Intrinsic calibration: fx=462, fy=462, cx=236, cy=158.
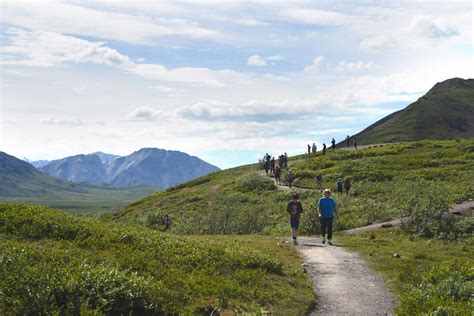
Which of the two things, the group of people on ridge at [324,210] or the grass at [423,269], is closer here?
the grass at [423,269]

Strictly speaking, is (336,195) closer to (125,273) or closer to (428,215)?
(428,215)

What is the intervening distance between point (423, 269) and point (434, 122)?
160992 millimetres

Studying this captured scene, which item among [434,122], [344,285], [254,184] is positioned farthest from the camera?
[434,122]

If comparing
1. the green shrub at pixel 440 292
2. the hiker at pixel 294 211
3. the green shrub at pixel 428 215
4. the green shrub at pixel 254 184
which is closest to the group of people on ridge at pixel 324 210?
the hiker at pixel 294 211

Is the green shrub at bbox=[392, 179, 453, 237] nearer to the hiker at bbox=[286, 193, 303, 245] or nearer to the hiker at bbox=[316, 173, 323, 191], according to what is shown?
the hiker at bbox=[286, 193, 303, 245]

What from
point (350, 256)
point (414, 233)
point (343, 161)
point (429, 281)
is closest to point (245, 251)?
point (350, 256)

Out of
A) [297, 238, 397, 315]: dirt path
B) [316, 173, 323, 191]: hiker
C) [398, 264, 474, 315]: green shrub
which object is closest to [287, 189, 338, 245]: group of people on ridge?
[297, 238, 397, 315]: dirt path

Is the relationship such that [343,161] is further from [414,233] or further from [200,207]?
[414,233]

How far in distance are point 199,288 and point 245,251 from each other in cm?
537

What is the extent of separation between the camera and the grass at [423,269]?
38.0ft

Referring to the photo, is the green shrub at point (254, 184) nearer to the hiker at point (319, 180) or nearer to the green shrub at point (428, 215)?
the hiker at point (319, 180)

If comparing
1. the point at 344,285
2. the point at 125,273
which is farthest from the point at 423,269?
the point at 125,273

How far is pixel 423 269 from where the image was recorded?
16500 mm

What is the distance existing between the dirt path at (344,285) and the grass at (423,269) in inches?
18.7
